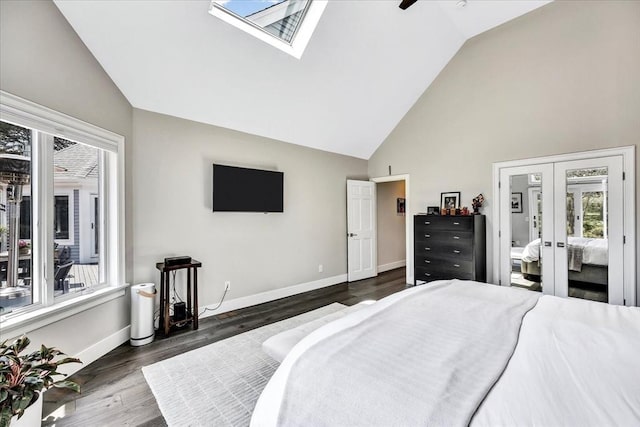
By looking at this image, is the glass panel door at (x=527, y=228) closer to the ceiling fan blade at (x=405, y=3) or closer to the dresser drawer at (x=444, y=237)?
the dresser drawer at (x=444, y=237)

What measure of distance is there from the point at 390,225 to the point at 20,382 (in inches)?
237

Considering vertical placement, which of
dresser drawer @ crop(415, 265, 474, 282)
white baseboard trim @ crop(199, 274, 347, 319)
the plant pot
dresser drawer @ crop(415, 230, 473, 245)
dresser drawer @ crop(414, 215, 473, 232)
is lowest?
white baseboard trim @ crop(199, 274, 347, 319)

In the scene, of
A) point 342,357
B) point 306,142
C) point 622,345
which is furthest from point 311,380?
point 306,142

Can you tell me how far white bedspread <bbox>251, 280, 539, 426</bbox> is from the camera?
3.14 feet

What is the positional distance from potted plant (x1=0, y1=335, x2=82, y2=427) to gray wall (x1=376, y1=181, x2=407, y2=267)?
214 inches

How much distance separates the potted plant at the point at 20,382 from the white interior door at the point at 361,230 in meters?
4.36

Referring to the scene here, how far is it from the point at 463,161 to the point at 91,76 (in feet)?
15.6

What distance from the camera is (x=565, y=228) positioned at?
3461mm

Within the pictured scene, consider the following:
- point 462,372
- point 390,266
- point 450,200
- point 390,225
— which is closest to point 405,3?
point 450,200

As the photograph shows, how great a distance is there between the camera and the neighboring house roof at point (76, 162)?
2.37 m

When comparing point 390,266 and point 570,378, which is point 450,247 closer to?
point 390,266

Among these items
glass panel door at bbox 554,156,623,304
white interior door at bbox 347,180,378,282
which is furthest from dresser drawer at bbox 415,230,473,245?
white interior door at bbox 347,180,378,282

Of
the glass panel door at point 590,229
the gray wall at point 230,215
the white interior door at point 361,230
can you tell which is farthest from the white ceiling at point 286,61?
A: the glass panel door at point 590,229

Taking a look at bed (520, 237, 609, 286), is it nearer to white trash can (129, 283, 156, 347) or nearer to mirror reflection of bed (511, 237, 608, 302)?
mirror reflection of bed (511, 237, 608, 302)
